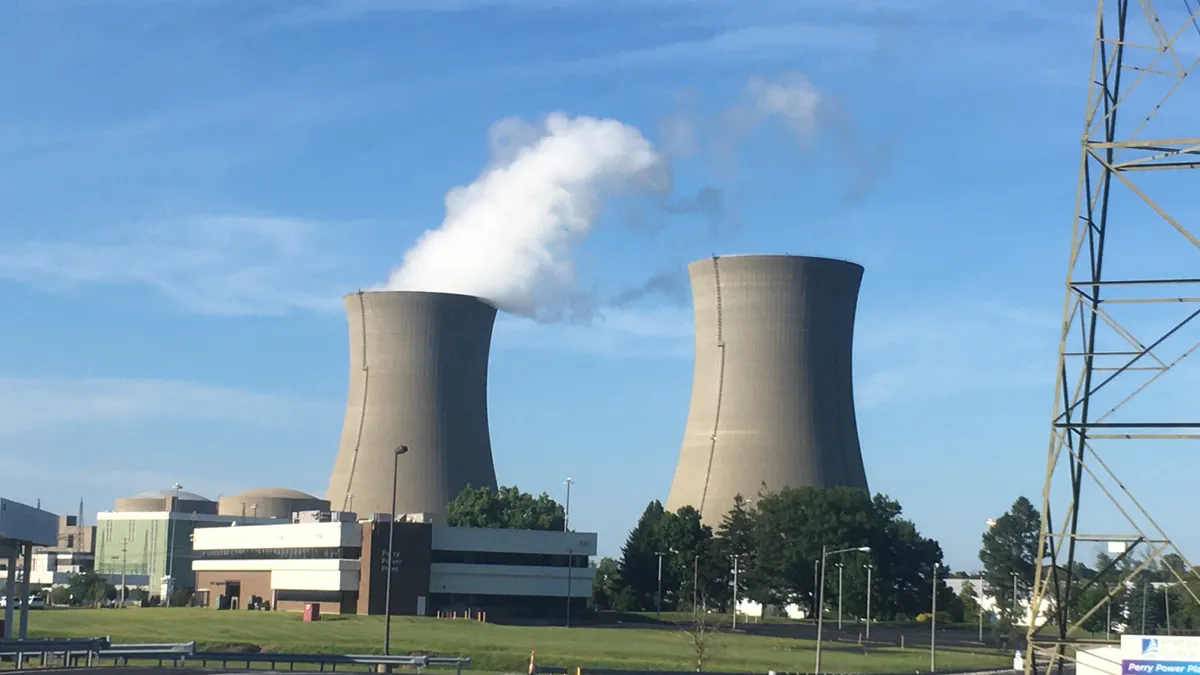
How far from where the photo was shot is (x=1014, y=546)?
352 feet

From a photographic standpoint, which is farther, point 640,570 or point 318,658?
point 640,570

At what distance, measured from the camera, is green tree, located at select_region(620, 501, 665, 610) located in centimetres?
9069

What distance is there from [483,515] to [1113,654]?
68.9m

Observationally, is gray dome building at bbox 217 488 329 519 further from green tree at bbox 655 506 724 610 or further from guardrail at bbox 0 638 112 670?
guardrail at bbox 0 638 112 670

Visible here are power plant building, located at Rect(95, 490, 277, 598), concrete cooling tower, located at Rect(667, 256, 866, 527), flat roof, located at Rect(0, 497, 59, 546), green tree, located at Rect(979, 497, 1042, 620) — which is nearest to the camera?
flat roof, located at Rect(0, 497, 59, 546)

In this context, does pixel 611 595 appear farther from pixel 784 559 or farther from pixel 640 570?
pixel 784 559

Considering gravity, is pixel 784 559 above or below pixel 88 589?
above

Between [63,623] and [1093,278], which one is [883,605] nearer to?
[63,623]

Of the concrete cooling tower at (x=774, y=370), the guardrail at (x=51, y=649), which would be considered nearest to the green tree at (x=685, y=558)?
the concrete cooling tower at (x=774, y=370)

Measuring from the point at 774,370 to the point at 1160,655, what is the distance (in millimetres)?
47611

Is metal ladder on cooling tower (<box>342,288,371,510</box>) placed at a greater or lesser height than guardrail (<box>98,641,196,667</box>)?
greater

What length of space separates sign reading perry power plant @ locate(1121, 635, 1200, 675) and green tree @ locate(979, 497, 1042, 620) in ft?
294

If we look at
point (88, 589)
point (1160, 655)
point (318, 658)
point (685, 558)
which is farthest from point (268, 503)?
point (1160, 655)

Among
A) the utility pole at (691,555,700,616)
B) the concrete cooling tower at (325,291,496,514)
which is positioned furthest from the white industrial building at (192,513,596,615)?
the utility pole at (691,555,700,616)
